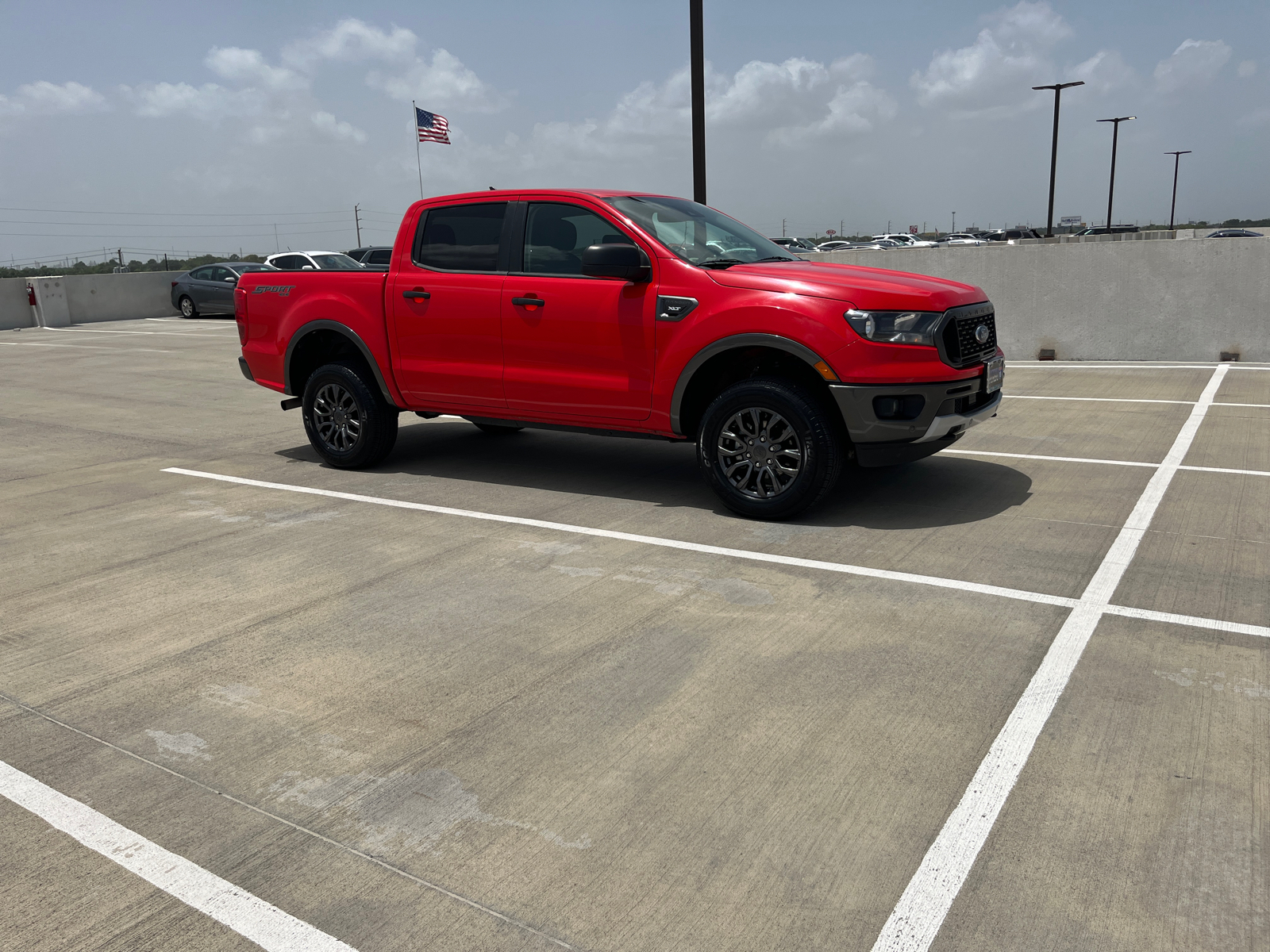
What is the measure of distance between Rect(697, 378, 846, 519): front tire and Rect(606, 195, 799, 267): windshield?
3.10ft

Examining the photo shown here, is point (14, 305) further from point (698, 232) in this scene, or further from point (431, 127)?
point (698, 232)

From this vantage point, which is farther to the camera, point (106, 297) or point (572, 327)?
point (106, 297)

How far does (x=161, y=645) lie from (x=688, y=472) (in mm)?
4085

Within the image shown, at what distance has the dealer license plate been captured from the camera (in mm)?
6145

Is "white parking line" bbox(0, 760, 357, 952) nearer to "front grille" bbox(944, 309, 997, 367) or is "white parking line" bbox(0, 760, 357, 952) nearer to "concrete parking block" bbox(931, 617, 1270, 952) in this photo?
"concrete parking block" bbox(931, 617, 1270, 952)

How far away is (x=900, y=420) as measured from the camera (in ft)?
18.7

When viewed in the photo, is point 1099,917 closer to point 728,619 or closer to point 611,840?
point 611,840

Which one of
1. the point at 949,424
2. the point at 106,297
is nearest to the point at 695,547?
the point at 949,424

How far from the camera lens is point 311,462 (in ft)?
27.4

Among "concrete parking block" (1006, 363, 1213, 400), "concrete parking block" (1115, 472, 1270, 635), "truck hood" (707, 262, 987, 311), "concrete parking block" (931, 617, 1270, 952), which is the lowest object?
"concrete parking block" (931, 617, 1270, 952)

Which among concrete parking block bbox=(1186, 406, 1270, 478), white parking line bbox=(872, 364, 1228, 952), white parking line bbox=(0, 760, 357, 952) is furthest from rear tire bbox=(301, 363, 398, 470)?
concrete parking block bbox=(1186, 406, 1270, 478)

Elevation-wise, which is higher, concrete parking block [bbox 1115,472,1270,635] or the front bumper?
the front bumper

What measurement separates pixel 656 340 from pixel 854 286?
123 centimetres

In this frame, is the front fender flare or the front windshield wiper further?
the front windshield wiper
